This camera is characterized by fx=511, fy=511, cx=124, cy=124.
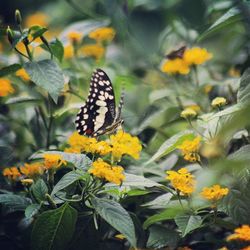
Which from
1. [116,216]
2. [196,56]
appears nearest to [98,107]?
[196,56]

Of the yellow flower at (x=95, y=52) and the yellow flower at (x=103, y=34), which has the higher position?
the yellow flower at (x=103, y=34)

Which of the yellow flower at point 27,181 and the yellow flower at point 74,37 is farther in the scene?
the yellow flower at point 74,37

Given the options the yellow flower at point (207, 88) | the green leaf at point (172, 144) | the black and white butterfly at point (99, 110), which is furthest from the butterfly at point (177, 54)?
the green leaf at point (172, 144)

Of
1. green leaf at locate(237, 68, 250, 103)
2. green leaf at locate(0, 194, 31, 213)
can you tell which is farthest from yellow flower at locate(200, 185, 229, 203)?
green leaf at locate(0, 194, 31, 213)

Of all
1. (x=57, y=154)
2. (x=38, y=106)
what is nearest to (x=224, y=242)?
(x=57, y=154)

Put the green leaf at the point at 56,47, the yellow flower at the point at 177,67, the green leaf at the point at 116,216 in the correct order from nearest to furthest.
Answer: the green leaf at the point at 116,216, the green leaf at the point at 56,47, the yellow flower at the point at 177,67

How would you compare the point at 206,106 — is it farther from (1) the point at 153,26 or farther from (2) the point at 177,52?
(1) the point at 153,26

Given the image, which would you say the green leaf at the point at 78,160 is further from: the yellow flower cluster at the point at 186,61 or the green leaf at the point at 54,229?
the yellow flower cluster at the point at 186,61

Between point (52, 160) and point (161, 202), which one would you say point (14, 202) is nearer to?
point (52, 160)
